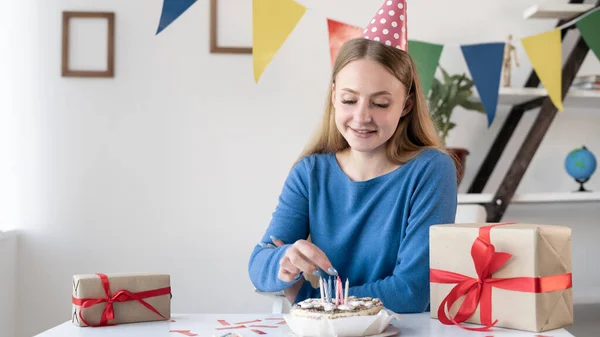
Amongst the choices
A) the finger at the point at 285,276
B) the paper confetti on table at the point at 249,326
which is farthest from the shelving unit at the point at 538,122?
the paper confetti on table at the point at 249,326

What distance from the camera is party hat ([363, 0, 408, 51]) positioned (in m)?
1.34

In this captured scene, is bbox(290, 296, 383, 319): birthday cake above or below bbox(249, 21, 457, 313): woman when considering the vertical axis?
below

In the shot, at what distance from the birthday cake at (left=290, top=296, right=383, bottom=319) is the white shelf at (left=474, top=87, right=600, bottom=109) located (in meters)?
1.59

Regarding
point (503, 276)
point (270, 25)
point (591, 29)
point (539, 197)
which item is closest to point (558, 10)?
point (591, 29)

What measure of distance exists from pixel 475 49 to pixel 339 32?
48 cm

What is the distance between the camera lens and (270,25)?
7.50 ft

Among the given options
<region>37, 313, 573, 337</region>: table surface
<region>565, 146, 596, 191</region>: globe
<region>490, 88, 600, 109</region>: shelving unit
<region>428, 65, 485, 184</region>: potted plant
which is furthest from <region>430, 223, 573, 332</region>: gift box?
<region>565, 146, 596, 191</region>: globe

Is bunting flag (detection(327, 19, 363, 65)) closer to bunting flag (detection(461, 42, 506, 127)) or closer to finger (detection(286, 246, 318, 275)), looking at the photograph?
bunting flag (detection(461, 42, 506, 127))

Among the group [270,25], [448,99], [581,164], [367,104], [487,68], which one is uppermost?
[270,25]

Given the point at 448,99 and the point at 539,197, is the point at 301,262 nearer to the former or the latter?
the point at 448,99

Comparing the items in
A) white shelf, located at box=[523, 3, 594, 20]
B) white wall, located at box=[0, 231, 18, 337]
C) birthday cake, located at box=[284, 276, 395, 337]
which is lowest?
white wall, located at box=[0, 231, 18, 337]

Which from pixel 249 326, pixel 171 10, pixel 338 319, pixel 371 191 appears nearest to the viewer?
pixel 338 319

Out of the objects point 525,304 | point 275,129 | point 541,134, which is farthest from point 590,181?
point 525,304

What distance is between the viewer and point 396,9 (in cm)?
135
